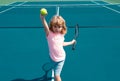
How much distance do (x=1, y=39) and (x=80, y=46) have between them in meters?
2.52

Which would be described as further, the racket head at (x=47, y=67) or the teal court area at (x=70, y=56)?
the racket head at (x=47, y=67)

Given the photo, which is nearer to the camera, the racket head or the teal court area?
the teal court area

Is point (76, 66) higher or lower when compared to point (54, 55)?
lower

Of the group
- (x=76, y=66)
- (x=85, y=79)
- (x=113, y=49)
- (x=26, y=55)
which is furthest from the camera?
(x=113, y=49)

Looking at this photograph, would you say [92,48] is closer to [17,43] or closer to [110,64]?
[110,64]

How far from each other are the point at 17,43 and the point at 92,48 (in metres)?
2.22

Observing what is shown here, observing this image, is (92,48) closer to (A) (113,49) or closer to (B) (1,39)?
(A) (113,49)

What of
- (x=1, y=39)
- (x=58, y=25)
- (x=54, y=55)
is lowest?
(x=1, y=39)

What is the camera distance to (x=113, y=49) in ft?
29.5

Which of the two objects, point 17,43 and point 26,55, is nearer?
point 26,55

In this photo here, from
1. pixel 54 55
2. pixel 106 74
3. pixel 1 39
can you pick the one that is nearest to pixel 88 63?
pixel 106 74

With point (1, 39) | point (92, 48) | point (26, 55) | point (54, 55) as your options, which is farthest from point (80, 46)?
point (54, 55)

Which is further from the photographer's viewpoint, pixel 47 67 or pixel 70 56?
pixel 70 56

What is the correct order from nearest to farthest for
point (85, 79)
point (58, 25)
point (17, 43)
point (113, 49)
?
point (58, 25)
point (85, 79)
point (113, 49)
point (17, 43)
